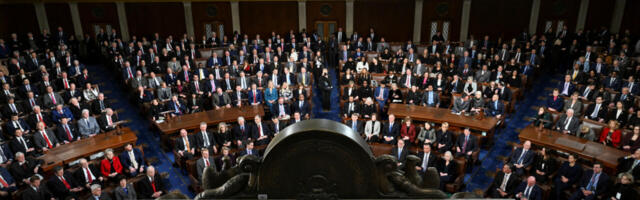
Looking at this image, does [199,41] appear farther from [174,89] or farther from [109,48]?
[174,89]

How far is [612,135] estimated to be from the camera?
878 cm

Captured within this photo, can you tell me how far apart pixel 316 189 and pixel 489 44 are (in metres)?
15.3

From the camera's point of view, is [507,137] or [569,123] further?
[507,137]

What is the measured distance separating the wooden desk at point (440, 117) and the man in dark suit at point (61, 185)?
6.65 meters

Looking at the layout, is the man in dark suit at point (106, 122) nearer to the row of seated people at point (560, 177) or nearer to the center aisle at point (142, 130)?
the center aisle at point (142, 130)

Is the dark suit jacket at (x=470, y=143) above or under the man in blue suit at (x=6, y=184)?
above

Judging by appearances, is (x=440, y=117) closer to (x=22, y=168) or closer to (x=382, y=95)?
(x=382, y=95)

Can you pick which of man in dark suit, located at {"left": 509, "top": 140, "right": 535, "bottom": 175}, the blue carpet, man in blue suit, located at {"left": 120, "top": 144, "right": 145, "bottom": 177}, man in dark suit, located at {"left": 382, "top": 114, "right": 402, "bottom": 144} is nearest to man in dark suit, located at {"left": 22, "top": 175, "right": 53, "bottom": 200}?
man in blue suit, located at {"left": 120, "top": 144, "right": 145, "bottom": 177}

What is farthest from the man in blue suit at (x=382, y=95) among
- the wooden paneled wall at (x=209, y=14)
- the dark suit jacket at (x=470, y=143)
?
the wooden paneled wall at (x=209, y=14)

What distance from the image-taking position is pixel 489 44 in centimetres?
1619

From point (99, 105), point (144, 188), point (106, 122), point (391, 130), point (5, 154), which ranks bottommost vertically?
point (144, 188)

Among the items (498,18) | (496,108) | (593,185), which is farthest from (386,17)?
(593,185)

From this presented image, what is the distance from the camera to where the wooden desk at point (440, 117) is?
31.4 feet

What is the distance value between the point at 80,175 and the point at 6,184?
1196 mm
